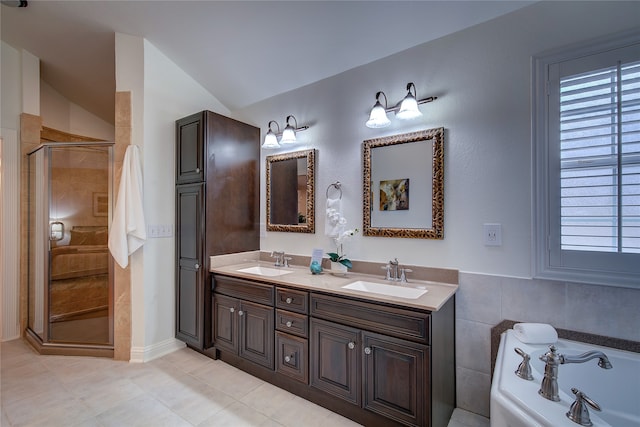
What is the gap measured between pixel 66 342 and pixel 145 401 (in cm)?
136

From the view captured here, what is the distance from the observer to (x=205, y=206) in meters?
2.50

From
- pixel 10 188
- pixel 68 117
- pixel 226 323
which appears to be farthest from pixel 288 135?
pixel 68 117

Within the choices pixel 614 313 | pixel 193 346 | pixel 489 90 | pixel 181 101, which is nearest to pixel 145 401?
pixel 193 346

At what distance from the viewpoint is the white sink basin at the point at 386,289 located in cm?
185

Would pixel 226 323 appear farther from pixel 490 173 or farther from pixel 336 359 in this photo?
pixel 490 173

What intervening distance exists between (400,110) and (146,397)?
2641 millimetres

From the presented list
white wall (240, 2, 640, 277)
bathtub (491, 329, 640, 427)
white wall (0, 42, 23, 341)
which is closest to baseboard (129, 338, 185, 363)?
white wall (0, 42, 23, 341)

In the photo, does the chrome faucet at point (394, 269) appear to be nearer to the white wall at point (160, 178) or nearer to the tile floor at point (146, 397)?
the tile floor at point (146, 397)

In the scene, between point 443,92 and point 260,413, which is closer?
point 260,413

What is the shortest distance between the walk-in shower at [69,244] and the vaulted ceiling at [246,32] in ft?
3.34

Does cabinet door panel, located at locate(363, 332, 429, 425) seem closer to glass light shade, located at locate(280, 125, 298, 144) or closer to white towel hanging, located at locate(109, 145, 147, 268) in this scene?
glass light shade, located at locate(280, 125, 298, 144)

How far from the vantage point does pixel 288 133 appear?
264cm

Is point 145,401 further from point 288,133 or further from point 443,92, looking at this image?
point 443,92

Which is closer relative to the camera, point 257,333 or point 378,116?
point 378,116
